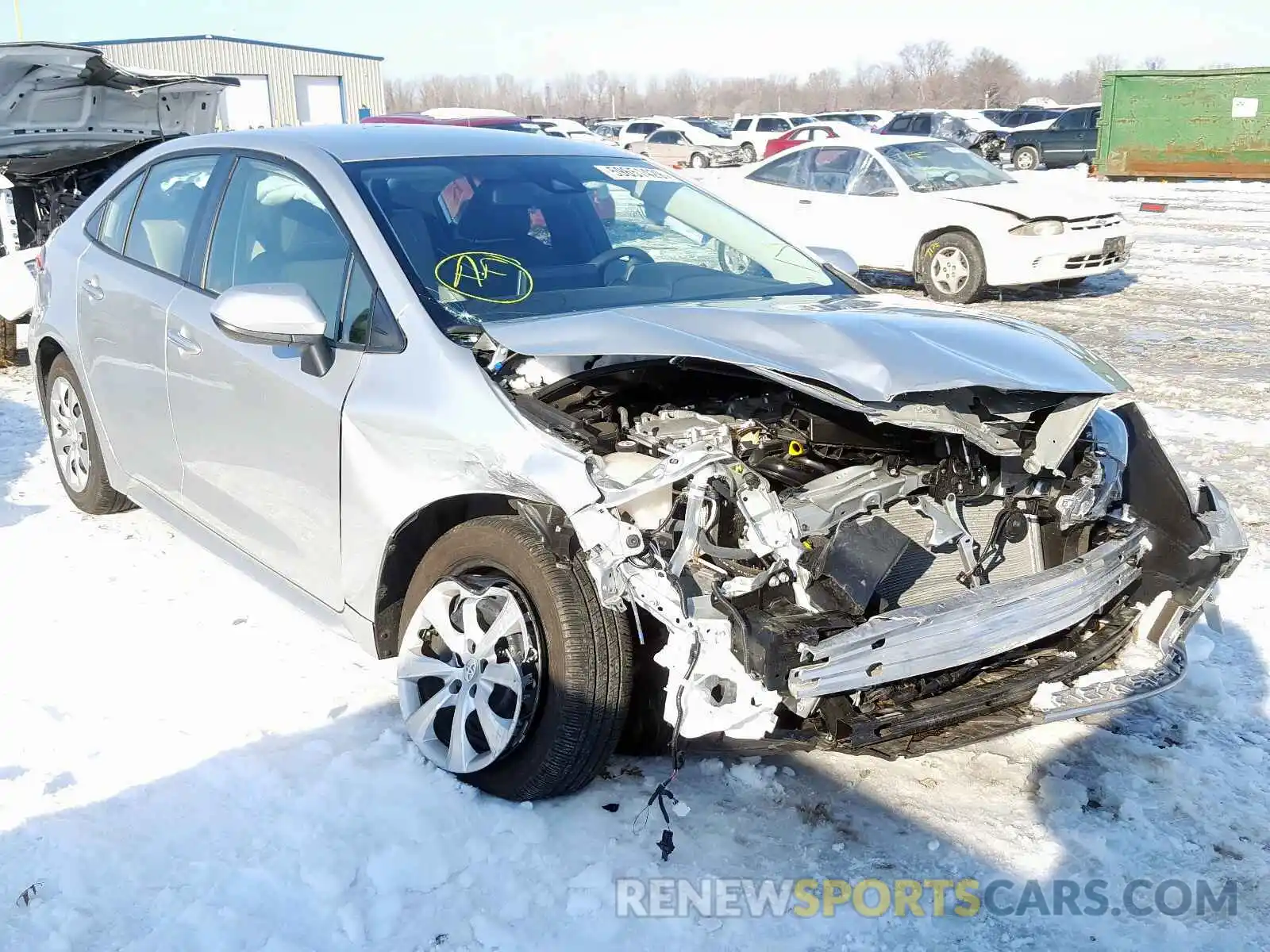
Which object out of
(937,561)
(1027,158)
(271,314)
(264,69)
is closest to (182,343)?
(271,314)

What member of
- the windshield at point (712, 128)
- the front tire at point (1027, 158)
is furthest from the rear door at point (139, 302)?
the windshield at point (712, 128)

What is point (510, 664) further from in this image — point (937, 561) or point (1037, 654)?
point (1037, 654)

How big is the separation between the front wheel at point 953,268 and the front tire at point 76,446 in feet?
26.9

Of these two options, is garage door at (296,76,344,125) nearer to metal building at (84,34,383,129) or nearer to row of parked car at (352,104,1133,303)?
metal building at (84,34,383,129)

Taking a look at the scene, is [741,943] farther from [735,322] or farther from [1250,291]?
[1250,291]

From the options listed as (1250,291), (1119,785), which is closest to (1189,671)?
(1119,785)

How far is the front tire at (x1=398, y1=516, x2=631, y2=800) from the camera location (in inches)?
109

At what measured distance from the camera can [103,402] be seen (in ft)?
14.6

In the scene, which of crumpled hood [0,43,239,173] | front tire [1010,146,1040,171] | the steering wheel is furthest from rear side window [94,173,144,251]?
front tire [1010,146,1040,171]

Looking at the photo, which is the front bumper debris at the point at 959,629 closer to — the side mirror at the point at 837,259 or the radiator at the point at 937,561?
the radiator at the point at 937,561

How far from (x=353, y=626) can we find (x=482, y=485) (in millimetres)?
755

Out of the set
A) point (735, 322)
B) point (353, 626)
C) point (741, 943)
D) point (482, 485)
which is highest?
point (735, 322)

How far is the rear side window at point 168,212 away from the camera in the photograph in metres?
4.04

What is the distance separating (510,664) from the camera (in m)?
2.91
